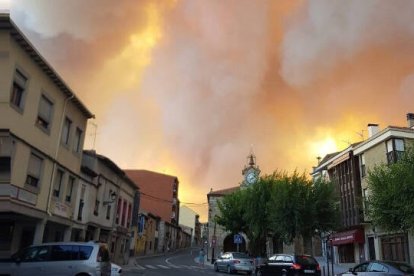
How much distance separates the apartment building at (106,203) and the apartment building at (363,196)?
55.7ft

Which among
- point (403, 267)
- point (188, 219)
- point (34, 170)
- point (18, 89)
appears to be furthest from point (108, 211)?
point (188, 219)

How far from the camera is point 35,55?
1969 cm

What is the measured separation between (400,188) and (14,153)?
1858 centimetres

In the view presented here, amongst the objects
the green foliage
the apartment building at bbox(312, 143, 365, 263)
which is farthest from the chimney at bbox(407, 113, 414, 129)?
the green foliage

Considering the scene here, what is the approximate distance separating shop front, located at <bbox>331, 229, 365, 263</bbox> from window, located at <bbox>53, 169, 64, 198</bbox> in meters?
23.7

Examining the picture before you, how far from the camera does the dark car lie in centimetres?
2380

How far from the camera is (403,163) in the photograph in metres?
23.3

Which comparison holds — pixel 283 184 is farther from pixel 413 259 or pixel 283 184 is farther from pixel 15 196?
pixel 15 196

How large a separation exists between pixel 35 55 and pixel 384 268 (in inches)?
678

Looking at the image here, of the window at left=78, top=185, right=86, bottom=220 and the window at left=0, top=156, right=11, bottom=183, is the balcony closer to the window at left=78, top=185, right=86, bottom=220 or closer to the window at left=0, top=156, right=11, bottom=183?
the window at left=0, top=156, right=11, bottom=183

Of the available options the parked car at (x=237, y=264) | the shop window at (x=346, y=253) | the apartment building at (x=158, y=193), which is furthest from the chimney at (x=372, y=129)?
the apartment building at (x=158, y=193)

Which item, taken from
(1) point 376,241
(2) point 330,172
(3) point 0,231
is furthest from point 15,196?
(2) point 330,172

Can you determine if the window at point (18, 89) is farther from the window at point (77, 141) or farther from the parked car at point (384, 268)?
the parked car at point (384, 268)

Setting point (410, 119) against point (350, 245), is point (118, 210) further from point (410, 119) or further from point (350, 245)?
point (410, 119)
